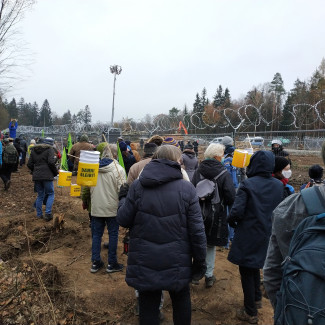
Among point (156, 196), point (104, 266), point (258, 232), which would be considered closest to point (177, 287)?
point (156, 196)

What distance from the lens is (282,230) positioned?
55.7 inches

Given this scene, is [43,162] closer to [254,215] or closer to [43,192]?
[43,192]

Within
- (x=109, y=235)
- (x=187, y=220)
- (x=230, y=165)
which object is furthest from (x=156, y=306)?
(x=230, y=165)

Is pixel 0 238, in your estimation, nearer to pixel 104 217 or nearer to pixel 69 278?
pixel 69 278

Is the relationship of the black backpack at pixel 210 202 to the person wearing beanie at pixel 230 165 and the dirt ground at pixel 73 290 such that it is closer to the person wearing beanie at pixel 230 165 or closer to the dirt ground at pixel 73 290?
the dirt ground at pixel 73 290

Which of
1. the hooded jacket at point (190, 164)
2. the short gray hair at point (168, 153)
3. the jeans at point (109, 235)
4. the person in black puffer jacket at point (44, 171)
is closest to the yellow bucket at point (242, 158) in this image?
the hooded jacket at point (190, 164)

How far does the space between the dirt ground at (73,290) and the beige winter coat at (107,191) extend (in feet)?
2.89

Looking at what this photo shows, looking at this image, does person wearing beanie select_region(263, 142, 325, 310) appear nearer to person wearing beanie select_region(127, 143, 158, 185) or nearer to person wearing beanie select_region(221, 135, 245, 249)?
person wearing beanie select_region(127, 143, 158, 185)

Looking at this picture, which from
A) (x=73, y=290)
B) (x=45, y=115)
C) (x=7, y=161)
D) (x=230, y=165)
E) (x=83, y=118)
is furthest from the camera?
(x=45, y=115)

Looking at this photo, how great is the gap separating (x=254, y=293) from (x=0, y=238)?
14.7 feet

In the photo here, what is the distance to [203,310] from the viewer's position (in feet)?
9.91

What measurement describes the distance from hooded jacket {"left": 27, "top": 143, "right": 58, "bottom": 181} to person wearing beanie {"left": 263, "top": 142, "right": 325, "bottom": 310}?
512cm

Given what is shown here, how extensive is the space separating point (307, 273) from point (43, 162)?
18.3 ft

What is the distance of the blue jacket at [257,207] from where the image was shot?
8.86 ft
